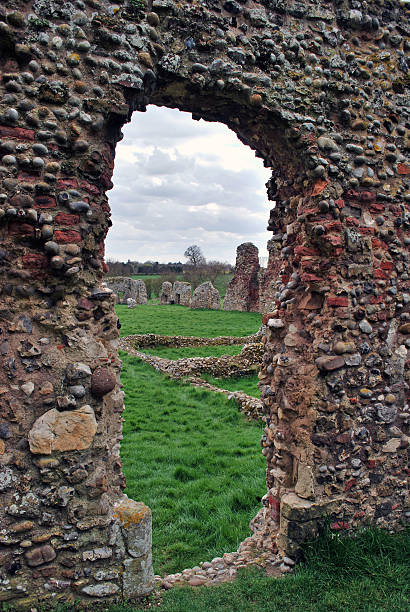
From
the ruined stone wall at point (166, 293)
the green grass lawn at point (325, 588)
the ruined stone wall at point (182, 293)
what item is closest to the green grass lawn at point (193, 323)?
the ruined stone wall at point (182, 293)

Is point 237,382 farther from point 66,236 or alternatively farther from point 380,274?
point 66,236

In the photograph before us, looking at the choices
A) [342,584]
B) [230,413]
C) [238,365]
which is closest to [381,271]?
[342,584]

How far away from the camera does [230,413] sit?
7.94 metres

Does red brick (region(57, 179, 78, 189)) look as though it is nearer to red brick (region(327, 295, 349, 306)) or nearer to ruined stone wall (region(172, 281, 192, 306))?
red brick (region(327, 295, 349, 306))

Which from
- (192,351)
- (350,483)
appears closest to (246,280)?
(192,351)

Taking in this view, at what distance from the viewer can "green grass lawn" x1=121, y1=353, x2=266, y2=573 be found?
13.6ft

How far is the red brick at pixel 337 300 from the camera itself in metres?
3.75

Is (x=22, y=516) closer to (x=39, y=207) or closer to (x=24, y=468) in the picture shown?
(x=24, y=468)

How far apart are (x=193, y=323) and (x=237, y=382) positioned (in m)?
8.91

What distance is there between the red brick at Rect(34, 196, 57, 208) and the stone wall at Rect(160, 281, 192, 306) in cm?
2663

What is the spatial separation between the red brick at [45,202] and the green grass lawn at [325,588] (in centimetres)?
276

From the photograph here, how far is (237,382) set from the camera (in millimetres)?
10781

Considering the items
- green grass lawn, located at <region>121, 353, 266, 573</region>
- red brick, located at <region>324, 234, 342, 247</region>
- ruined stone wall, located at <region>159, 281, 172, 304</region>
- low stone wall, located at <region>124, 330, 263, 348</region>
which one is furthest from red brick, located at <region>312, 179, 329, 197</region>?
ruined stone wall, located at <region>159, 281, 172, 304</region>

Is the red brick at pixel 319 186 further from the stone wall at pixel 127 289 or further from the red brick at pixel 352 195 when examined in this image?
the stone wall at pixel 127 289
